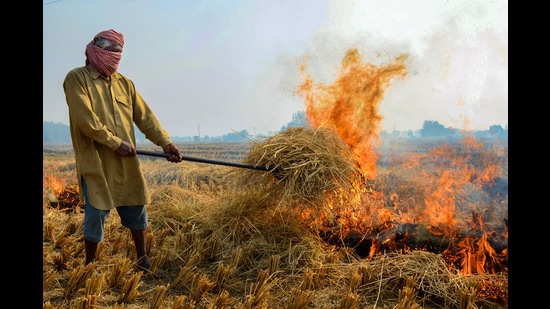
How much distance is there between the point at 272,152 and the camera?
4.66 meters

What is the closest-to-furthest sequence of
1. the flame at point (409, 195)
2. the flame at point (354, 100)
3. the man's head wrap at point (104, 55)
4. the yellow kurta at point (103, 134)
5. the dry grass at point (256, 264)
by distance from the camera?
the dry grass at point (256, 264) → the yellow kurta at point (103, 134) → the man's head wrap at point (104, 55) → the flame at point (409, 195) → the flame at point (354, 100)

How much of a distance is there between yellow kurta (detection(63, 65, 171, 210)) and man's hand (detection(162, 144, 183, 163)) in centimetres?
31

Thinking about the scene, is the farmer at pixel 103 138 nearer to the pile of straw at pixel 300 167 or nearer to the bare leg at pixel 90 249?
the bare leg at pixel 90 249

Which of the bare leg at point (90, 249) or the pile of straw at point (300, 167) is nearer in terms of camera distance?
the bare leg at point (90, 249)

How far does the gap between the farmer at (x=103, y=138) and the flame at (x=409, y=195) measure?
205cm

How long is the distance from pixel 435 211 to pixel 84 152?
3.88m

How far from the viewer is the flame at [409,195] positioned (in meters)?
4.38

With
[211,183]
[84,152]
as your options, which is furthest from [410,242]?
[211,183]

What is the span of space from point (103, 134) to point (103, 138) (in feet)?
0.11

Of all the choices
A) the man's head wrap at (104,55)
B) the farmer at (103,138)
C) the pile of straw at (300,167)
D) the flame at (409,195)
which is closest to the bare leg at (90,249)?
the farmer at (103,138)

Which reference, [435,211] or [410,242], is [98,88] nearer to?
[410,242]

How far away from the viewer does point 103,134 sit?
3523 millimetres

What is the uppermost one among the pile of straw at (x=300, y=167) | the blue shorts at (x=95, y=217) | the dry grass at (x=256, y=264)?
the pile of straw at (x=300, y=167)

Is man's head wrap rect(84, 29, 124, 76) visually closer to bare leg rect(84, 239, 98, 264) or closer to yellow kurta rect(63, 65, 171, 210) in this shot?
yellow kurta rect(63, 65, 171, 210)
